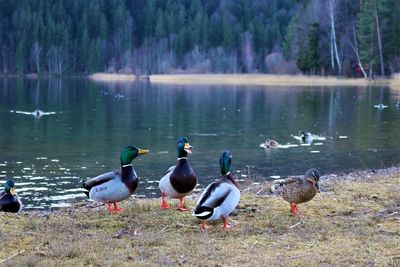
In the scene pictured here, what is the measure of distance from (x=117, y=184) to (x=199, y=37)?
117229mm

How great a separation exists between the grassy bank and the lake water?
604 centimetres

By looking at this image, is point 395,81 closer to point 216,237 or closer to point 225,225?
point 225,225

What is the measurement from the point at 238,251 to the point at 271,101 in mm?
44640

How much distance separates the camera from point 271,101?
5134 cm

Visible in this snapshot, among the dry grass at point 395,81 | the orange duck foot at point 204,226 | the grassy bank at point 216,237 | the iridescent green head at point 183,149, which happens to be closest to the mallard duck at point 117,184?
the grassy bank at point 216,237

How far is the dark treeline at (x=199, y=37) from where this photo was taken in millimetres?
81375

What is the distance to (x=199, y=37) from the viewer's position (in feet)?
409

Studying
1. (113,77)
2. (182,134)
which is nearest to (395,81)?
(182,134)

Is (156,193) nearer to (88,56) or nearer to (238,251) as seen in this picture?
(238,251)

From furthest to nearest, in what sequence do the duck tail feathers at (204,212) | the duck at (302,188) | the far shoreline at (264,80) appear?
the far shoreline at (264,80)
the duck at (302,188)
the duck tail feathers at (204,212)

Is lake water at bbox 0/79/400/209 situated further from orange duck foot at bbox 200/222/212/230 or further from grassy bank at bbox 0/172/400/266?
orange duck foot at bbox 200/222/212/230

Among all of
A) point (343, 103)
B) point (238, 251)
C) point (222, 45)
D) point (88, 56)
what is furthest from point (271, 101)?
point (88, 56)

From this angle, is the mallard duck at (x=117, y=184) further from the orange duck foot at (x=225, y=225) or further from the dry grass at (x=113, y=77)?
the dry grass at (x=113, y=77)

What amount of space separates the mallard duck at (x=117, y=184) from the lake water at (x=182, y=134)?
5.64 meters
